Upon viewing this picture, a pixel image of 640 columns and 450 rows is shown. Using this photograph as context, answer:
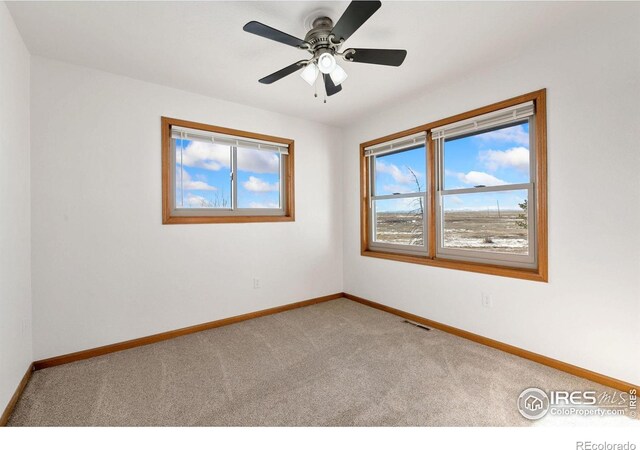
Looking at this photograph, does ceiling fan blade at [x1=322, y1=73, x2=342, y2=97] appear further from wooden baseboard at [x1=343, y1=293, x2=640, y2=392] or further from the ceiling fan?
wooden baseboard at [x1=343, y1=293, x2=640, y2=392]

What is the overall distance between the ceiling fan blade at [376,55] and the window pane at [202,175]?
1981mm

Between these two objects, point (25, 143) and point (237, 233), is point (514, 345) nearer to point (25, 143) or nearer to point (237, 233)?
point (237, 233)

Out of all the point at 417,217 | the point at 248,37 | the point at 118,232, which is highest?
the point at 248,37

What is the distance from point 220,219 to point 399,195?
2.16m

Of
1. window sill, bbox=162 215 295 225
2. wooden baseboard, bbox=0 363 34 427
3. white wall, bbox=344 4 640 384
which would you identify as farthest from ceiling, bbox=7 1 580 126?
wooden baseboard, bbox=0 363 34 427

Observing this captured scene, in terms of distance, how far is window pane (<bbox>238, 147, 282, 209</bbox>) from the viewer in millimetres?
3525

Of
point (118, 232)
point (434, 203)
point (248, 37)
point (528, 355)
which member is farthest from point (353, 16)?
point (528, 355)

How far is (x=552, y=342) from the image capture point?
2262 millimetres

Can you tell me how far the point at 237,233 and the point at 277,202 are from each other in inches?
28.4

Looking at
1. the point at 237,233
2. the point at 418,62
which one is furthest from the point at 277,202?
the point at 418,62

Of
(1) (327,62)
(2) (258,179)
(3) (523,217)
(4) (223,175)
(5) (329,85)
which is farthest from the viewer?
(2) (258,179)

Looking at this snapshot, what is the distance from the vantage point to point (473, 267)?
2.79 metres

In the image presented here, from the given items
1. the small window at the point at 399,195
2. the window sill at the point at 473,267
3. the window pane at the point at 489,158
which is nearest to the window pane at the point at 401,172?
the small window at the point at 399,195

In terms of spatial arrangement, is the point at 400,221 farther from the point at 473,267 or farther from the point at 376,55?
the point at 376,55
